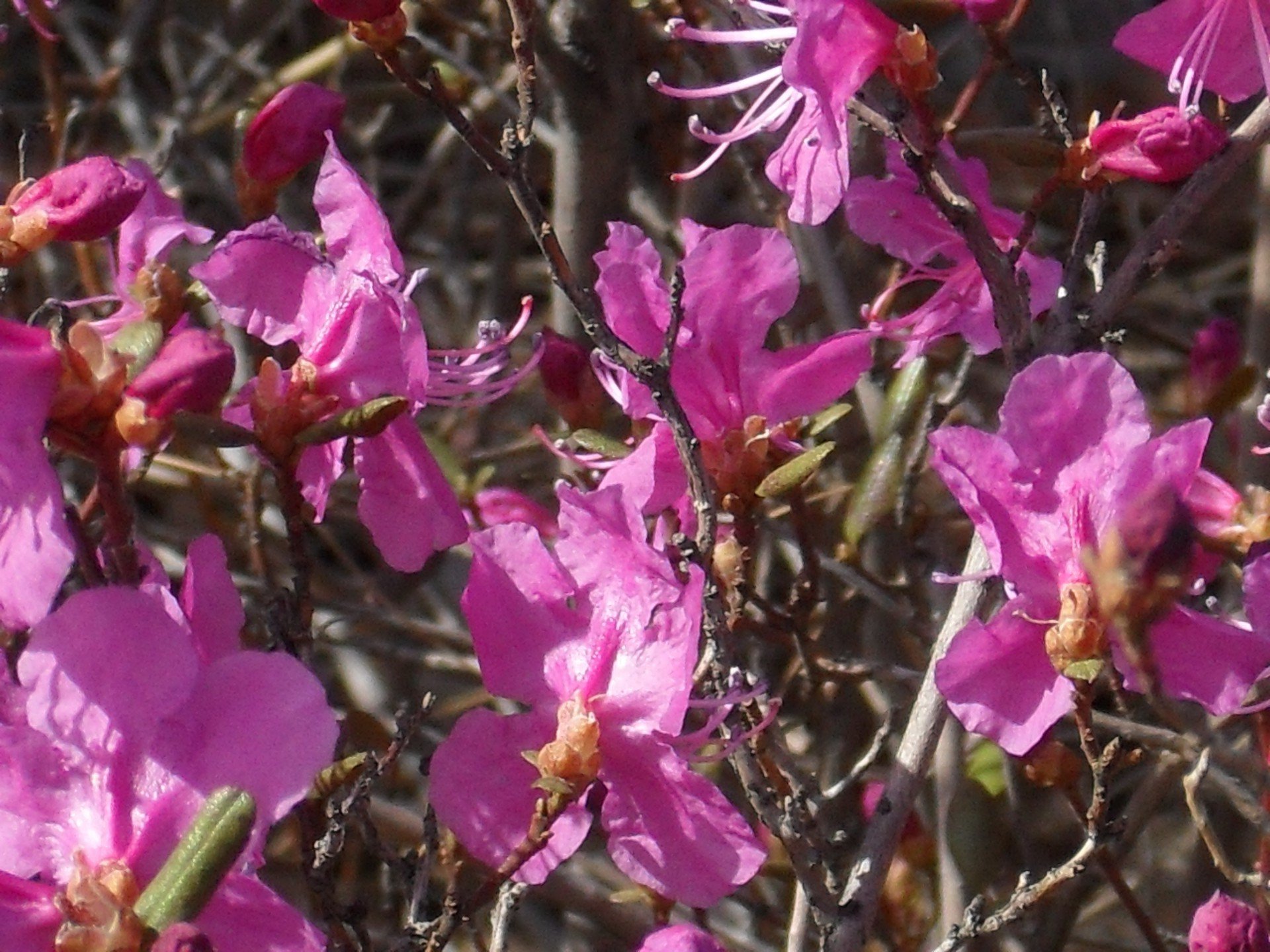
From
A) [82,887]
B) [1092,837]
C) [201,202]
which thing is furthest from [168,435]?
[201,202]

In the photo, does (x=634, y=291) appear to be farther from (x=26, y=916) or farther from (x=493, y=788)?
(x=26, y=916)

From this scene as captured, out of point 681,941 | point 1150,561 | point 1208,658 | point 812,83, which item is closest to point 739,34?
point 812,83

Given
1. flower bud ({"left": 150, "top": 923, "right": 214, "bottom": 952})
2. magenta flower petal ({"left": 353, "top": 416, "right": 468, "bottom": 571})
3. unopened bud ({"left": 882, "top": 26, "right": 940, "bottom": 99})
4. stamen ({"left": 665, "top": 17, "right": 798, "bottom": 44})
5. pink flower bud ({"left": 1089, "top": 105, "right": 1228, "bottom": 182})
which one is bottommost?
magenta flower petal ({"left": 353, "top": 416, "right": 468, "bottom": 571})

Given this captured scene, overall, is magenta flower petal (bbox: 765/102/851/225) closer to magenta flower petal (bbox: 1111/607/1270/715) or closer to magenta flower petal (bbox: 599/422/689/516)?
magenta flower petal (bbox: 599/422/689/516)

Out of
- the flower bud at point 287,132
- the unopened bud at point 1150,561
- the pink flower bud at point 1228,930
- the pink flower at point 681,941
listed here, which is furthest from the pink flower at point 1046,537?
the flower bud at point 287,132

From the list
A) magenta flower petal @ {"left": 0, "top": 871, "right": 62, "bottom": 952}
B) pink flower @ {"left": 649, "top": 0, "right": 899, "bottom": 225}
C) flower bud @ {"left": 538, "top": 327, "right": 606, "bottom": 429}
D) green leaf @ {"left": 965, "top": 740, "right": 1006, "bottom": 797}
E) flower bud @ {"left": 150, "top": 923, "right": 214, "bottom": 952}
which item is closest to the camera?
flower bud @ {"left": 150, "top": 923, "right": 214, "bottom": 952}

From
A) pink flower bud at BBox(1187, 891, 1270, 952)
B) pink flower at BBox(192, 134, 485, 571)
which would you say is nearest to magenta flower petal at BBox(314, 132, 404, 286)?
pink flower at BBox(192, 134, 485, 571)

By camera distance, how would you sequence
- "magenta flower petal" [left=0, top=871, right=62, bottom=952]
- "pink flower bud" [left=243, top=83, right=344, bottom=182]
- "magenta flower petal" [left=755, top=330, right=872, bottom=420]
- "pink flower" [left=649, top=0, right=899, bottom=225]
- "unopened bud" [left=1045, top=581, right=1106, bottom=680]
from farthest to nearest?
"pink flower bud" [left=243, top=83, right=344, bottom=182], "magenta flower petal" [left=755, top=330, right=872, bottom=420], "pink flower" [left=649, top=0, right=899, bottom=225], "unopened bud" [left=1045, top=581, right=1106, bottom=680], "magenta flower petal" [left=0, top=871, right=62, bottom=952]
